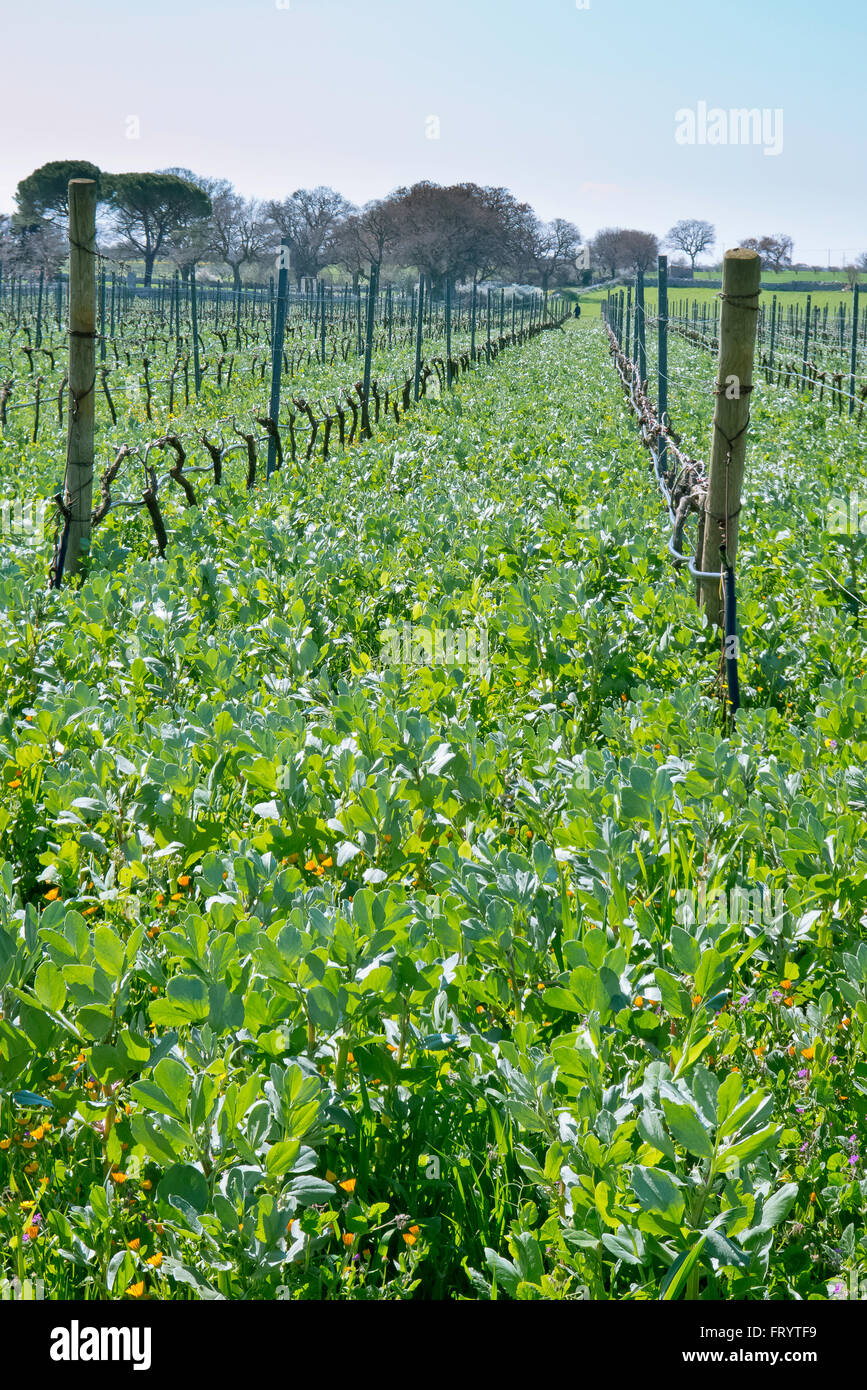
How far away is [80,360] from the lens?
7355 millimetres

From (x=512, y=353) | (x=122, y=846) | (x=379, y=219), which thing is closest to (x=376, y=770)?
(x=122, y=846)

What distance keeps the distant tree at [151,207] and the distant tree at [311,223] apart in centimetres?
807

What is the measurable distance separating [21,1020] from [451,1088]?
0.95 meters

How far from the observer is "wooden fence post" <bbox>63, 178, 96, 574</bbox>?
7277 mm

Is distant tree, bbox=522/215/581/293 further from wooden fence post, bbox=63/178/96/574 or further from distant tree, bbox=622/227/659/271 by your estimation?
wooden fence post, bbox=63/178/96/574

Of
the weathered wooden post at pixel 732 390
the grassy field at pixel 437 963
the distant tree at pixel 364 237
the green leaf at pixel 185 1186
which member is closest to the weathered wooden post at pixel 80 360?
the grassy field at pixel 437 963

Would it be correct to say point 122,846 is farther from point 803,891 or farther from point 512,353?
point 512,353

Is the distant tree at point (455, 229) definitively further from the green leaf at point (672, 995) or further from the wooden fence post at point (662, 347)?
the green leaf at point (672, 995)

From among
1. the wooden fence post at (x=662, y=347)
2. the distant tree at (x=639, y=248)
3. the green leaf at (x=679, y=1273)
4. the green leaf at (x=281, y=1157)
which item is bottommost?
the green leaf at (x=679, y=1273)

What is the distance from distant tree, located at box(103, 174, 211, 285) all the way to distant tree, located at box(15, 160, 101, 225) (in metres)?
3.03

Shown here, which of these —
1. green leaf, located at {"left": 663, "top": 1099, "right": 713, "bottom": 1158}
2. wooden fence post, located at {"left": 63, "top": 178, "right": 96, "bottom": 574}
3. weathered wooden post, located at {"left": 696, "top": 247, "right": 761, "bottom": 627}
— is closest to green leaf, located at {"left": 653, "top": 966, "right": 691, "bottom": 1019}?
green leaf, located at {"left": 663, "top": 1099, "right": 713, "bottom": 1158}

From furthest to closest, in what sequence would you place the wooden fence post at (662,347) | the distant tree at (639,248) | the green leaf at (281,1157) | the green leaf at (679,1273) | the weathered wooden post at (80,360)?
the distant tree at (639,248)
the wooden fence post at (662,347)
the weathered wooden post at (80,360)
the green leaf at (281,1157)
the green leaf at (679,1273)

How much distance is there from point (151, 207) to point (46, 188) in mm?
8415

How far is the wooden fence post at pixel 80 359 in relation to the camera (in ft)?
23.9
